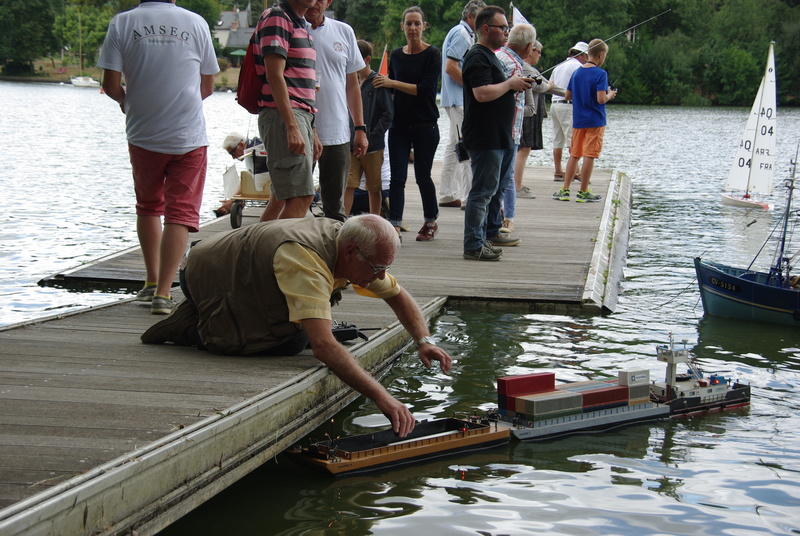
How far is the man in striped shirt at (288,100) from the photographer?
6.03 metres

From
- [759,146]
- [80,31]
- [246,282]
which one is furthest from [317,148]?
[80,31]

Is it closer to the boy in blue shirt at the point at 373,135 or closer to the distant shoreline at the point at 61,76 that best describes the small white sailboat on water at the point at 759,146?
the boy in blue shirt at the point at 373,135

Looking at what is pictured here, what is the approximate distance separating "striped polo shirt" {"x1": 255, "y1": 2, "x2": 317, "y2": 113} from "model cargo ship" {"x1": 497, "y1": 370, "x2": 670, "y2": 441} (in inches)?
96.2

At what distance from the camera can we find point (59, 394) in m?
4.21

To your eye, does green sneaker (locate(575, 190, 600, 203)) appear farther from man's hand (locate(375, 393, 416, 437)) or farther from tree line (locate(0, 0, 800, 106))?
tree line (locate(0, 0, 800, 106))

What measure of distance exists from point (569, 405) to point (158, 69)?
10.5 feet

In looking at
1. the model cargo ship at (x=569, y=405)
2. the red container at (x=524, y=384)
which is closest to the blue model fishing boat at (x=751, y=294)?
the model cargo ship at (x=569, y=405)

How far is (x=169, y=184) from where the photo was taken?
6020 millimetres

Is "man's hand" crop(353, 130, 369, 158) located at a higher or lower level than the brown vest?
higher

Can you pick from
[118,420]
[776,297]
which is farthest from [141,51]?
[776,297]

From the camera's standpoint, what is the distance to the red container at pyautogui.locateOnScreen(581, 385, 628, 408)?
5203 mm

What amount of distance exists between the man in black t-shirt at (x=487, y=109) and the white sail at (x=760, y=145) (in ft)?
26.6

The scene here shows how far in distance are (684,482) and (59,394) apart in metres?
2.94

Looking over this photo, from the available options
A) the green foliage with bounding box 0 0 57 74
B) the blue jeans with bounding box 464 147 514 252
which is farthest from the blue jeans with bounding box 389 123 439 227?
the green foliage with bounding box 0 0 57 74
